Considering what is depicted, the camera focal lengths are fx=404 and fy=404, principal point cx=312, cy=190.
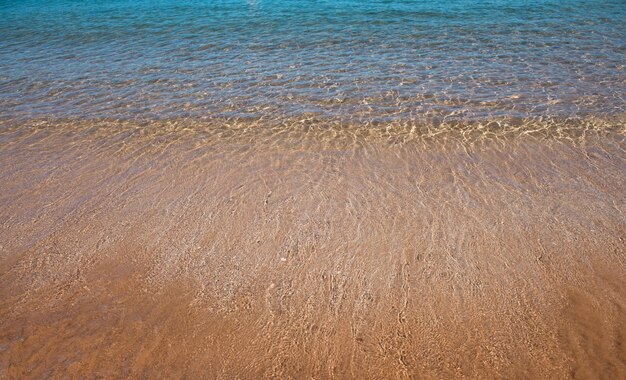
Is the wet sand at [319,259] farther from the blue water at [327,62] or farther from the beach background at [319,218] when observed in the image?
the blue water at [327,62]

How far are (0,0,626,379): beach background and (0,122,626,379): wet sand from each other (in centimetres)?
2

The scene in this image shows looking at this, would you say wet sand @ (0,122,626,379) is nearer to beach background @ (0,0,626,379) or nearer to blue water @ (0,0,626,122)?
beach background @ (0,0,626,379)

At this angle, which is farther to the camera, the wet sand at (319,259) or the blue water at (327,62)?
the blue water at (327,62)

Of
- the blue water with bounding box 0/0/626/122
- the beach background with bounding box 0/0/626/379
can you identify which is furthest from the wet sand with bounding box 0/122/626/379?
the blue water with bounding box 0/0/626/122

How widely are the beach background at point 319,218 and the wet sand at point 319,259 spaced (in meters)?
0.02

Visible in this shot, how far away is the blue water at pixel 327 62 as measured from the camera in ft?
25.3

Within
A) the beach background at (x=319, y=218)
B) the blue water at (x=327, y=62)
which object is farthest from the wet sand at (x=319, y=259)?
the blue water at (x=327, y=62)

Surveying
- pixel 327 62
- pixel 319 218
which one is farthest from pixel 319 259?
pixel 327 62

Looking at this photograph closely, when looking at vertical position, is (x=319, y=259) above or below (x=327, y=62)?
below

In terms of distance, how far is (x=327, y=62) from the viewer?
9969mm

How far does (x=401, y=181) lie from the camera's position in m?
5.42

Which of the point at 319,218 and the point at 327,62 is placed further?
the point at 327,62

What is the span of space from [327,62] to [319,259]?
6935 millimetres

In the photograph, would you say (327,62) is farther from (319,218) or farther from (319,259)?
(319,259)
